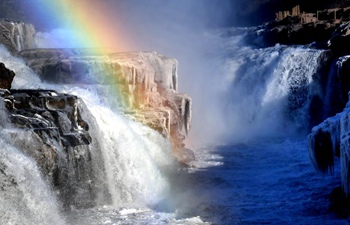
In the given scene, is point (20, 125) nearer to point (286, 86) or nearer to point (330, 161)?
point (330, 161)

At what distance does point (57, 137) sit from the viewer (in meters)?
10.9

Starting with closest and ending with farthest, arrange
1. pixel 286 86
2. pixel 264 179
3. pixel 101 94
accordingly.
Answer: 1. pixel 264 179
2. pixel 101 94
3. pixel 286 86

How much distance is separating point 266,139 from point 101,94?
9767 millimetres

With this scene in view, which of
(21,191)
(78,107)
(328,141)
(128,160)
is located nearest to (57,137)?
(78,107)

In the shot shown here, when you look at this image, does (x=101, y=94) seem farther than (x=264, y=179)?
Yes

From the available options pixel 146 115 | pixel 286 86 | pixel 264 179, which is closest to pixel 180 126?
pixel 146 115

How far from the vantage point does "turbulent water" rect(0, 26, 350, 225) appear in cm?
945

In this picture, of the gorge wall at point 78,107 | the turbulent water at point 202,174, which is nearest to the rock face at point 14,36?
the gorge wall at point 78,107

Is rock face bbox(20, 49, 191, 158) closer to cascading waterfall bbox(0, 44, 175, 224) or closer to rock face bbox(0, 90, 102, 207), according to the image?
cascading waterfall bbox(0, 44, 175, 224)

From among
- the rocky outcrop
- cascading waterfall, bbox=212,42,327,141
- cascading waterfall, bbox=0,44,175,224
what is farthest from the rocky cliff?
the rocky outcrop

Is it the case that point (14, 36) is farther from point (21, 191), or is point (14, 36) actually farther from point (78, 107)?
point (21, 191)

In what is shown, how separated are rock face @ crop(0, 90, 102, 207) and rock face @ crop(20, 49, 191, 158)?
14.8 feet

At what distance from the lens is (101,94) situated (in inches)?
668

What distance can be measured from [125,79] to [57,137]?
6.70 meters
